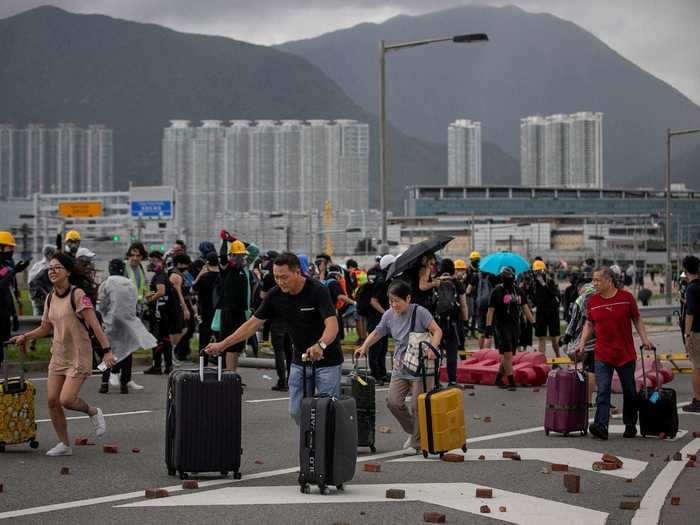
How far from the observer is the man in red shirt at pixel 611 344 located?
11445mm

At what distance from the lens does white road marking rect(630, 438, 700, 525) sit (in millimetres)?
7633

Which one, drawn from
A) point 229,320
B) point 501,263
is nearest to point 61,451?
point 229,320

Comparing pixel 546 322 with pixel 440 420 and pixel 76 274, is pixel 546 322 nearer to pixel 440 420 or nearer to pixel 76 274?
pixel 440 420

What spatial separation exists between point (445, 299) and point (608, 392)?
3.90m

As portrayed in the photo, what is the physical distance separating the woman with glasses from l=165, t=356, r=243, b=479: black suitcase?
5.34ft

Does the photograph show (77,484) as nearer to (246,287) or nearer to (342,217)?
(246,287)

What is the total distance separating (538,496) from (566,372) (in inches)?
132

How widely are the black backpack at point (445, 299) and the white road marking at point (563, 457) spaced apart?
425 centimetres

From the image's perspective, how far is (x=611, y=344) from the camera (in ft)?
37.8

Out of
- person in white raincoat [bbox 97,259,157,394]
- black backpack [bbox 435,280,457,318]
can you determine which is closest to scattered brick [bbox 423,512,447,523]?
black backpack [bbox 435,280,457,318]

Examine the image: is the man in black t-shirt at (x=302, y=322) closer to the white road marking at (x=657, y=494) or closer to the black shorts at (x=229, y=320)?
the white road marking at (x=657, y=494)

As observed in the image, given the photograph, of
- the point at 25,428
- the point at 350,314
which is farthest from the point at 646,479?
the point at 350,314

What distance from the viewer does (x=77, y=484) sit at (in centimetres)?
870

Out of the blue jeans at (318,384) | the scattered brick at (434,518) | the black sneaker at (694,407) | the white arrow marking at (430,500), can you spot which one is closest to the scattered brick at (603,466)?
the white arrow marking at (430,500)
